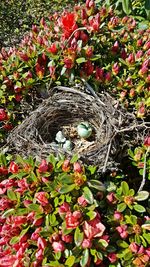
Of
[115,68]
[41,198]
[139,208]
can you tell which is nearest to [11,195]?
[41,198]

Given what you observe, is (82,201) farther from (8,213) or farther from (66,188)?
(8,213)

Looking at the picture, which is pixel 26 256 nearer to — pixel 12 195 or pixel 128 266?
pixel 12 195

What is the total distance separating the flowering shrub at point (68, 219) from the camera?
1.51 meters

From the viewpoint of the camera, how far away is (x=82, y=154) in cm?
175

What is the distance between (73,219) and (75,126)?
26.3 inches

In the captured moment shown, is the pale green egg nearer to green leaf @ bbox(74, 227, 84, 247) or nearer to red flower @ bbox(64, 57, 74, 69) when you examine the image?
red flower @ bbox(64, 57, 74, 69)

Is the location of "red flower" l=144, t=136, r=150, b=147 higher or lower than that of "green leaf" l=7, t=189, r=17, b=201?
higher

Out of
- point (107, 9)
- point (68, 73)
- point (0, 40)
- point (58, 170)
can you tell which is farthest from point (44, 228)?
point (0, 40)

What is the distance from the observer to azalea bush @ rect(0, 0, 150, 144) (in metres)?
1.91

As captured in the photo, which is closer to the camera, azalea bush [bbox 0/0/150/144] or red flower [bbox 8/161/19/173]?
red flower [bbox 8/161/19/173]

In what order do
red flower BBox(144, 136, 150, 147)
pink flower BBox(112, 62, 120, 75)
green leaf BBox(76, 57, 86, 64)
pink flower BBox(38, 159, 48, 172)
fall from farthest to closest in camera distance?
1. pink flower BBox(112, 62, 120, 75)
2. green leaf BBox(76, 57, 86, 64)
3. red flower BBox(144, 136, 150, 147)
4. pink flower BBox(38, 159, 48, 172)

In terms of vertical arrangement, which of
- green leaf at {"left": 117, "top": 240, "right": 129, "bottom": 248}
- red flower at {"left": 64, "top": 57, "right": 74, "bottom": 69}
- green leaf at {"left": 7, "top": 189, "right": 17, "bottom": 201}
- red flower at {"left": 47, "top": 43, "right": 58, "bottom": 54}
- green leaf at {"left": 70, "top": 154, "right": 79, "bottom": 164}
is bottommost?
green leaf at {"left": 117, "top": 240, "right": 129, "bottom": 248}

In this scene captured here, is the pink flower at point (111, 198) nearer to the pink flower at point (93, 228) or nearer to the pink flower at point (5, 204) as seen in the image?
the pink flower at point (93, 228)

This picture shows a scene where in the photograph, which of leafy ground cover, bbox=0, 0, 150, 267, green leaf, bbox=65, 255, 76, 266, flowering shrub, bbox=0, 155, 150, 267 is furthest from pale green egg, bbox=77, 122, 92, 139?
green leaf, bbox=65, 255, 76, 266
